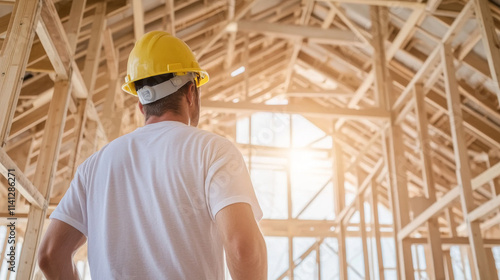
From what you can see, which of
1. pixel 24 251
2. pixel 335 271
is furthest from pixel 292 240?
pixel 24 251

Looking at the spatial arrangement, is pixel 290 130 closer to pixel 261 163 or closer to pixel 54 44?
pixel 261 163

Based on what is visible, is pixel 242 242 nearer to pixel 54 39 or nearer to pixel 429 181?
pixel 54 39

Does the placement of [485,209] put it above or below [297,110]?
below

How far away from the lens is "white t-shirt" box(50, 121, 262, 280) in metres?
1.04

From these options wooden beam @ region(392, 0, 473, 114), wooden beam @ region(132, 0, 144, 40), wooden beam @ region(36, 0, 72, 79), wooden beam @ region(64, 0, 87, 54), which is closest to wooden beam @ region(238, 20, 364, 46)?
wooden beam @ region(132, 0, 144, 40)

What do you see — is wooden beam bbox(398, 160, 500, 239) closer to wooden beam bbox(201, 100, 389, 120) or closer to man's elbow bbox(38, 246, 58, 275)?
wooden beam bbox(201, 100, 389, 120)

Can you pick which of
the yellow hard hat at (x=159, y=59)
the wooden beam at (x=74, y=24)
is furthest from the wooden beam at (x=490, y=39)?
the wooden beam at (x=74, y=24)

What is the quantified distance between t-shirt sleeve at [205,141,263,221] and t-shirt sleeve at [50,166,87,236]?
1.20 feet

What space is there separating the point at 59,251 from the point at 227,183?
1.51 ft

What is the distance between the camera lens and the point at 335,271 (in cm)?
1084

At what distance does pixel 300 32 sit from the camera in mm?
7324

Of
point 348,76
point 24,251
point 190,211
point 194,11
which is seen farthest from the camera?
point 348,76

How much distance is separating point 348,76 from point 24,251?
24.7 ft

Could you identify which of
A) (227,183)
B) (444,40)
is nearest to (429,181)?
(444,40)
